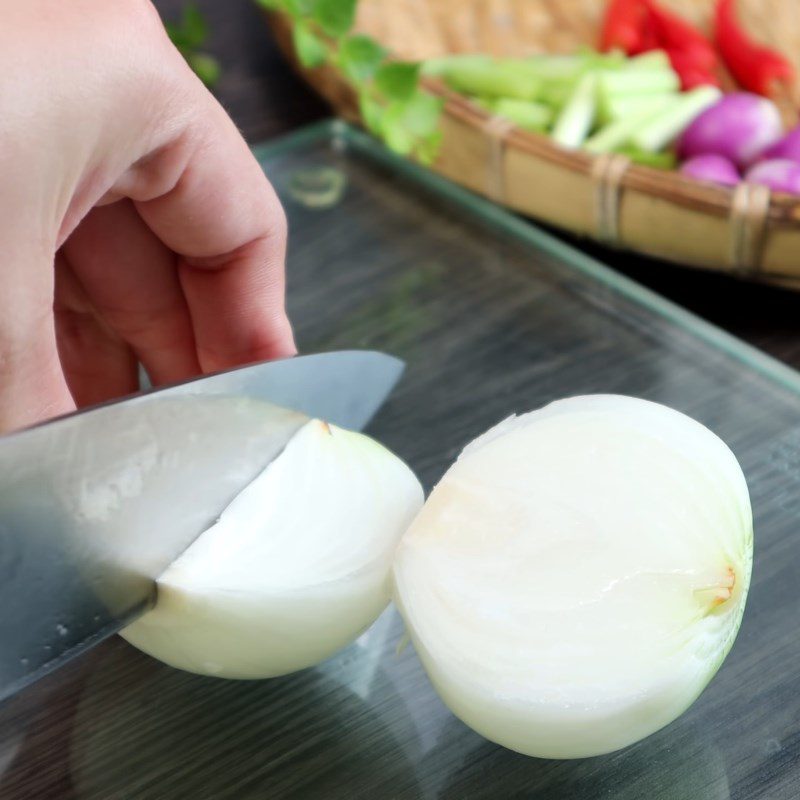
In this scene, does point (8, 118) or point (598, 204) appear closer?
point (8, 118)

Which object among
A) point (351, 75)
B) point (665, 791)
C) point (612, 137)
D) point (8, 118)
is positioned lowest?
point (665, 791)

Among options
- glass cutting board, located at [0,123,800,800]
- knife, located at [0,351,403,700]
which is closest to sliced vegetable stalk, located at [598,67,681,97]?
glass cutting board, located at [0,123,800,800]

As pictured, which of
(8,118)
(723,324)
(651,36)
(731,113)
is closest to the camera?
(8,118)

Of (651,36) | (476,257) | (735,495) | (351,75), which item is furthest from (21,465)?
(651,36)

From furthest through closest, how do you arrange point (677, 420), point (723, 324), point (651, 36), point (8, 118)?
point (651, 36), point (723, 324), point (677, 420), point (8, 118)

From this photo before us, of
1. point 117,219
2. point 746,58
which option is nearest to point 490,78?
point 746,58

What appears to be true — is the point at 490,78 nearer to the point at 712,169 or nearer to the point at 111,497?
the point at 712,169

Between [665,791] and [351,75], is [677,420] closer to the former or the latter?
[665,791]
